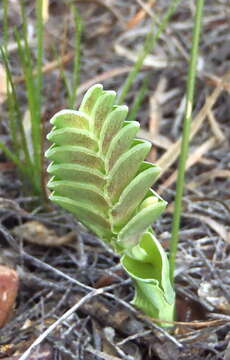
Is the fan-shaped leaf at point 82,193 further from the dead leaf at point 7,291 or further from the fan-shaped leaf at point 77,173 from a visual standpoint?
the dead leaf at point 7,291

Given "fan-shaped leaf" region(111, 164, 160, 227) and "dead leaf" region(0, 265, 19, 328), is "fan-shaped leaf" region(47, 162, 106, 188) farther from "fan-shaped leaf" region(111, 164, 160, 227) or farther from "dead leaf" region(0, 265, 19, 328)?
"dead leaf" region(0, 265, 19, 328)

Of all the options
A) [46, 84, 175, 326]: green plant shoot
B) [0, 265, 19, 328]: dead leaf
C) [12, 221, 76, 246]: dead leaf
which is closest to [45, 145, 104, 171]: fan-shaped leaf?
[46, 84, 175, 326]: green plant shoot

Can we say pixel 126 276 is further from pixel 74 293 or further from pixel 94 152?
pixel 94 152

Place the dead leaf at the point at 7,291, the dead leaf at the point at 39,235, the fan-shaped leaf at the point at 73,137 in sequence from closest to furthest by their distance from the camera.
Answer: the fan-shaped leaf at the point at 73,137, the dead leaf at the point at 7,291, the dead leaf at the point at 39,235

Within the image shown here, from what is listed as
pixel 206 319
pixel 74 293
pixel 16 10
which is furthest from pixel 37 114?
pixel 16 10

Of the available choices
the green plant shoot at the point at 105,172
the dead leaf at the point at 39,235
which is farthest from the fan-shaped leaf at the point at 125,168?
the dead leaf at the point at 39,235

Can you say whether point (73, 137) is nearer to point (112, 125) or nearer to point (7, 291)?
point (112, 125)

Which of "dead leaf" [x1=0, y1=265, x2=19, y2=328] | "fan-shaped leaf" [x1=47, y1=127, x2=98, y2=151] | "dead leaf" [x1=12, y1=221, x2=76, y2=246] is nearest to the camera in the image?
"fan-shaped leaf" [x1=47, y1=127, x2=98, y2=151]

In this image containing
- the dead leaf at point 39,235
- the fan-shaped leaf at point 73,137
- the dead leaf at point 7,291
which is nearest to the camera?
the fan-shaped leaf at point 73,137
